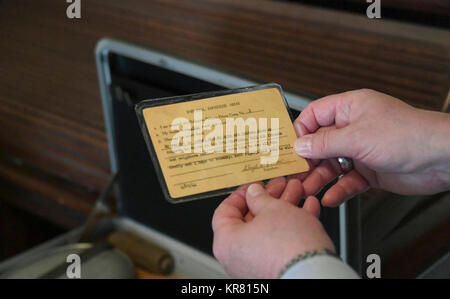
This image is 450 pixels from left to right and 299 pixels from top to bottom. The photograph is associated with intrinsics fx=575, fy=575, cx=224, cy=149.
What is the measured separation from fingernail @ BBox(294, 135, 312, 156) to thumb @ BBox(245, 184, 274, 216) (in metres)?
0.07

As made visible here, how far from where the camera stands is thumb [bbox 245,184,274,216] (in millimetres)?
641

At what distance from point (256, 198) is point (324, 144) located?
0.38 ft

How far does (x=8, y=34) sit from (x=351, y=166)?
0.70 meters

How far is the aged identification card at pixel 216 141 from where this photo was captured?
25.4 inches

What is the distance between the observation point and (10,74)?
1.08m

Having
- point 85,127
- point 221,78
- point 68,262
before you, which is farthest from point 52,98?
point 221,78

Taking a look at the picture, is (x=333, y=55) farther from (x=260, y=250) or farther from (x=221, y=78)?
(x=260, y=250)
